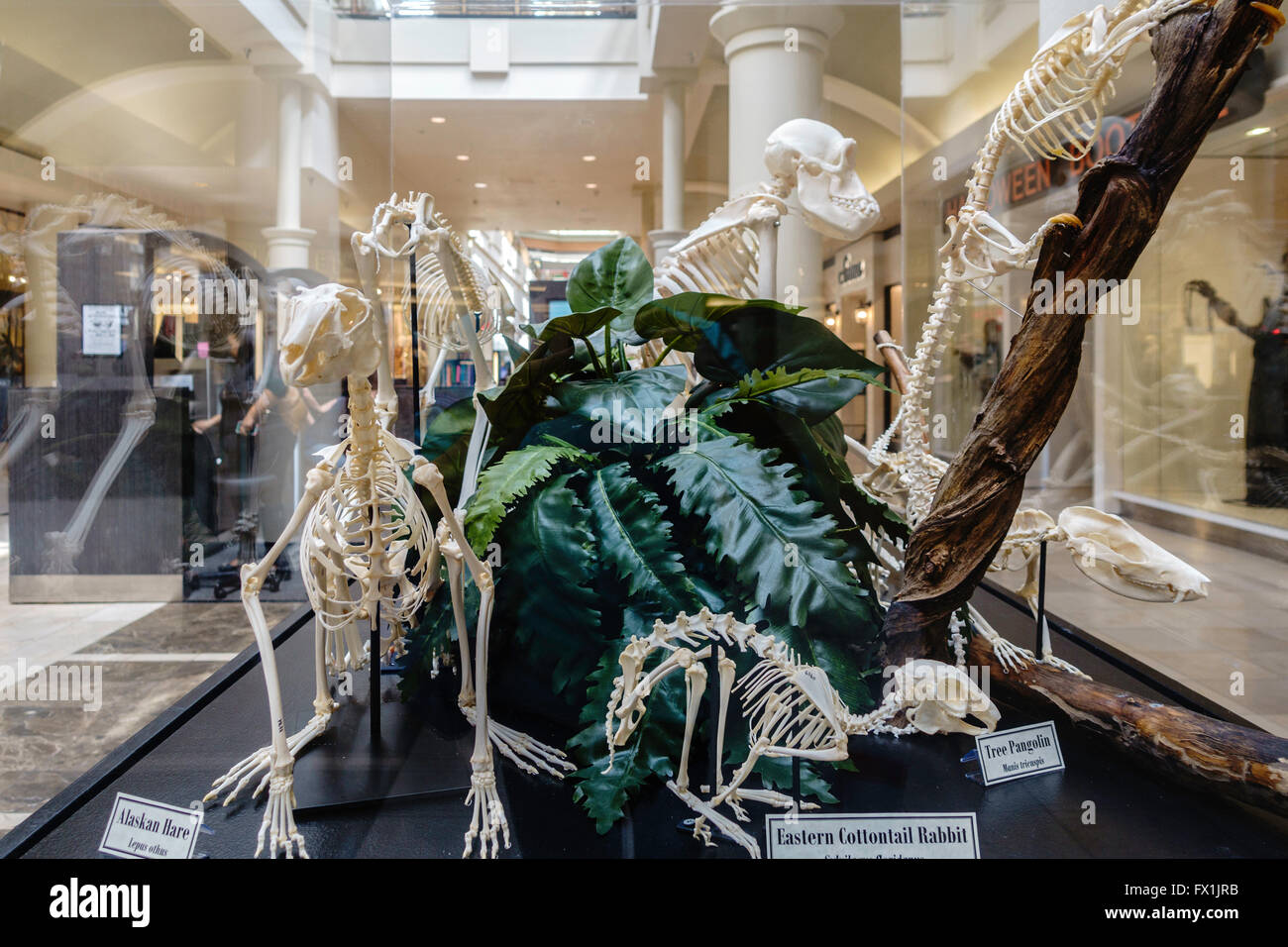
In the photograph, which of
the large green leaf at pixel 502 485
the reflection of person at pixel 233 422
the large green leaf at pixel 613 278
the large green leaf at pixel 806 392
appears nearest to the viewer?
the large green leaf at pixel 502 485

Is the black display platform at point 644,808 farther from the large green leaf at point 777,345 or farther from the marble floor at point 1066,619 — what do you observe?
the large green leaf at point 777,345

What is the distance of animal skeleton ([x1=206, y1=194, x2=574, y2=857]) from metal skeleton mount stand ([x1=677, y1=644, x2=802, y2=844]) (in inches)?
10.4

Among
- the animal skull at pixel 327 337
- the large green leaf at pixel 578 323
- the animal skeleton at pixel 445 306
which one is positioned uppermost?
the animal skeleton at pixel 445 306

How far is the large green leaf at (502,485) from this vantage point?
1226 mm

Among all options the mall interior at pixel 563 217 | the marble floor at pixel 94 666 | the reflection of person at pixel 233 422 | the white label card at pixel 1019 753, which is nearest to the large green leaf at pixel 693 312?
the mall interior at pixel 563 217

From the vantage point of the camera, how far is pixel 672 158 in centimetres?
180

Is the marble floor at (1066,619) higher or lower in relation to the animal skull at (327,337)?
lower

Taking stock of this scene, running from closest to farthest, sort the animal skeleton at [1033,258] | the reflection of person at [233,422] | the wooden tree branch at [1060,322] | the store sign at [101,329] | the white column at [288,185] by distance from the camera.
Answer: the wooden tree branch at [1060,322] → the animal skeleton at [1033,258] → the white column at [288,185] → the store sign at [101,329] → the reflection of person at [233,422]

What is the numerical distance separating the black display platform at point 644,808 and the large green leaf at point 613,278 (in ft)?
2.88

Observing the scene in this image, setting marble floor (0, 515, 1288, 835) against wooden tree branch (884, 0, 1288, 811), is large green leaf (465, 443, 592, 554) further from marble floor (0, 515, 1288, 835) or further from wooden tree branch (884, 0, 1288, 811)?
marble floor (0, 515, 1288, 835)

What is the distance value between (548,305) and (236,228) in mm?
1539

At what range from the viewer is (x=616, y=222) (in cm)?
176

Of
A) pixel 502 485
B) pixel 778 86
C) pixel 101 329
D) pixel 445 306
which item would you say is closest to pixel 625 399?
pixel 502 485
